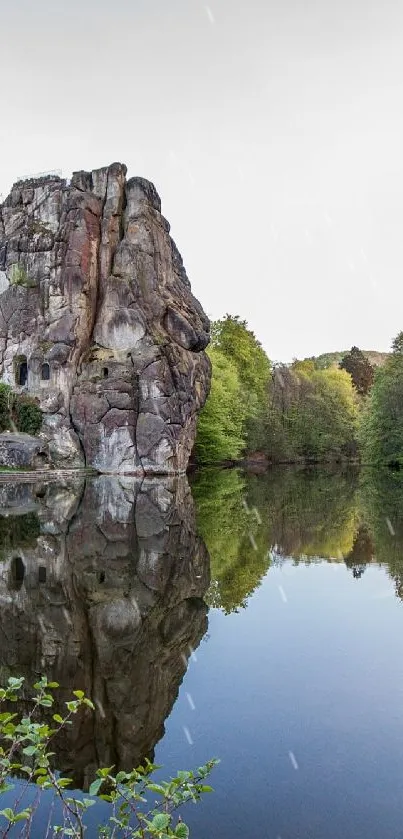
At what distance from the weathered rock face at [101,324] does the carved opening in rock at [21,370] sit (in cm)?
8

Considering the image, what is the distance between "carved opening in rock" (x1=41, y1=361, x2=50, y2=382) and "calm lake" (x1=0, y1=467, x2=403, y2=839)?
2882 cm

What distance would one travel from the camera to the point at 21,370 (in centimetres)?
4869

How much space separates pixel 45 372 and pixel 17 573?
3572 cm

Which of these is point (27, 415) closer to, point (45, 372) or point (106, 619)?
point (45, 372)

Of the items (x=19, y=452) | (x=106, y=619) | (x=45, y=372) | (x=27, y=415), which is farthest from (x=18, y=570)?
(x=45, y=372)

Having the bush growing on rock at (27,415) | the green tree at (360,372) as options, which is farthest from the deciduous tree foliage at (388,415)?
the green tree at (360,372)

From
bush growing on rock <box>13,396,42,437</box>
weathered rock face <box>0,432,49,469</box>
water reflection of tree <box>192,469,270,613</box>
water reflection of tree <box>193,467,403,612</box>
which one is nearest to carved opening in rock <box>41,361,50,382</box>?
bush growing on rock <box>13,396,42,437</box>

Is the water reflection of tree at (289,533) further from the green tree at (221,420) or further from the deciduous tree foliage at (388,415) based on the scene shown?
the deciduous tree foliage at (388,415)

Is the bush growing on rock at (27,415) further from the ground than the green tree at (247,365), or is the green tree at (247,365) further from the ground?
the green tree at (247,365)

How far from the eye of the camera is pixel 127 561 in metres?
14.1

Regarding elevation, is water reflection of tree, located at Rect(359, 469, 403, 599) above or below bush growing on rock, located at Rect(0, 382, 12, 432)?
below

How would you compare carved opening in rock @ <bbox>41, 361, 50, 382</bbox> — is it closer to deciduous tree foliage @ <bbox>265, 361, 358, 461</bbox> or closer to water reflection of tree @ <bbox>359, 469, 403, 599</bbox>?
water reflection of tree @ <bbox>359, 469, 403, 599</bbox>

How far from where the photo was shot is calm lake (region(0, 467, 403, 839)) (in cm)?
541

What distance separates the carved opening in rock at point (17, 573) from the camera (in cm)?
1196
